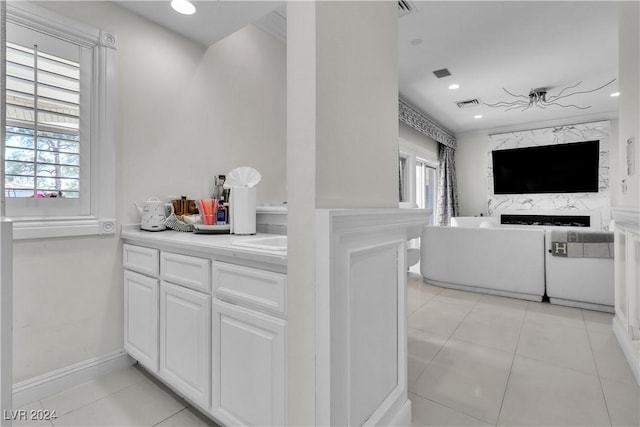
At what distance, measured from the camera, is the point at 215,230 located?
184cm

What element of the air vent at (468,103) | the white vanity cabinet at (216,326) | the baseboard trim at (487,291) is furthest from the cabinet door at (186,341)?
the air vent at (468,103)

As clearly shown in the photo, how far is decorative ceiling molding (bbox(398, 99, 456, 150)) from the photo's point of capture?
4.54m

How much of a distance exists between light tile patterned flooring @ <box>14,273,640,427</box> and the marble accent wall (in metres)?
3.77

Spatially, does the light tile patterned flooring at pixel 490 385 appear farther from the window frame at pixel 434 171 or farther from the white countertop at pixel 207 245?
the window frame at pixel 434 171

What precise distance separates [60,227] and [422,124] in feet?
15.9

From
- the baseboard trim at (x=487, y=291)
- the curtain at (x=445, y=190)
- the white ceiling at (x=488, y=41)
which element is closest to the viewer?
the white ceiling at (x=488, y=41)

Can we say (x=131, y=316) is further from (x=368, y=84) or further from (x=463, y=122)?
(x=463, y=122)

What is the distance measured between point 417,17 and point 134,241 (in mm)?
2853

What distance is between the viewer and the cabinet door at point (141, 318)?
1664 millimetres

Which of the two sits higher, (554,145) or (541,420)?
(554,145)

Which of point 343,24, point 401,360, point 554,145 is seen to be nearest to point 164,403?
point 401,360

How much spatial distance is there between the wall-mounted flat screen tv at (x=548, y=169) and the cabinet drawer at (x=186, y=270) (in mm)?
6400

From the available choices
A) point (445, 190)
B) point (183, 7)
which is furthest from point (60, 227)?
point (445, 190)

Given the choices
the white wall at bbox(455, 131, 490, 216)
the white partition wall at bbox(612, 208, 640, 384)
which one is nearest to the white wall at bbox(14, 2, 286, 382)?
the white partition wall at bbox(612, 208, 640, 384)
